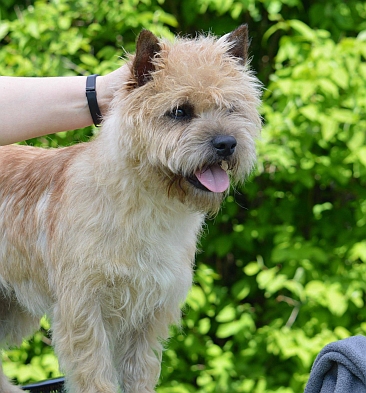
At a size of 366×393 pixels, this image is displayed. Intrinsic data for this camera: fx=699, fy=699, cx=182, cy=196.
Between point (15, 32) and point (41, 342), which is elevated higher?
point (15, 32)

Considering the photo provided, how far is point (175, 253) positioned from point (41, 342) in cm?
200

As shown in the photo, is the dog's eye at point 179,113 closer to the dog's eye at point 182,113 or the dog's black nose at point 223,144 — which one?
the dog's eye at point 182,113

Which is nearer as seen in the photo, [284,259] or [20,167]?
[20,167]

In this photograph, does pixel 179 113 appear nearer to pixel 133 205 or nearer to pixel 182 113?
pixel 182 113

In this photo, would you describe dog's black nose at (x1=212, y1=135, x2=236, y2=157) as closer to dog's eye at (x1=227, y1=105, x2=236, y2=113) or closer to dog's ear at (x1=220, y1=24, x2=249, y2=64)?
dog's eye at (x1=227, y1=105, x2=236, y2=113)

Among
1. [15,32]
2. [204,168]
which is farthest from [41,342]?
[204,168]

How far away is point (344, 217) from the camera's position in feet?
13.3

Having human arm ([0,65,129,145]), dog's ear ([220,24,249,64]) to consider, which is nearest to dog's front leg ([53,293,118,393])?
human arm ([0,65,129,145])

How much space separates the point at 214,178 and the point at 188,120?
0.18 meters

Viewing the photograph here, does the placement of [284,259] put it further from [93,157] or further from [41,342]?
[93,157]

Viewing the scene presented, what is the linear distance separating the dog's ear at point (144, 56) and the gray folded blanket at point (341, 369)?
2.92 ft

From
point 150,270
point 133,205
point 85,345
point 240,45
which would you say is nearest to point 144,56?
point 240,45

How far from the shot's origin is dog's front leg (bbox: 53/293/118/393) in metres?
2.06

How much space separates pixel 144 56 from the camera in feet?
6.35
